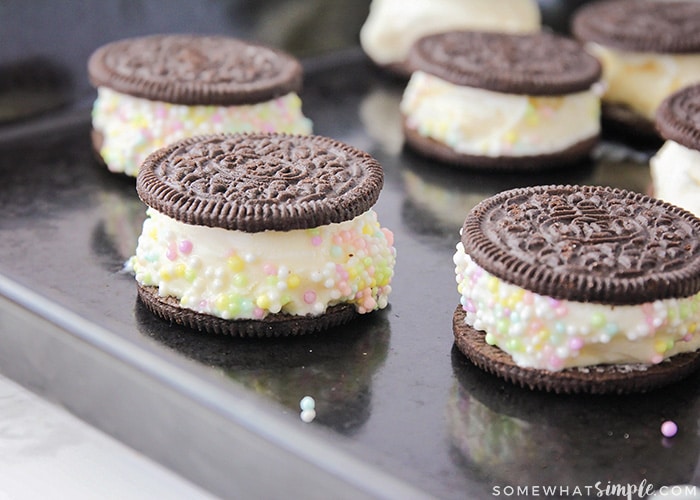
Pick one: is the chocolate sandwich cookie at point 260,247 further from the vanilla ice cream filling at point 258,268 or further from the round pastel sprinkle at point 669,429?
the round pastel sprinkle at point 669,429

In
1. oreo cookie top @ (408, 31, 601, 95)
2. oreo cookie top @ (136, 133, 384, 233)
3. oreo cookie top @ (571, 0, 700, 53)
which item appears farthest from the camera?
oreo cookie top @ (571, 0, 700, 53)

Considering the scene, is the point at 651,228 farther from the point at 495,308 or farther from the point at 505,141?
the point at 505,141

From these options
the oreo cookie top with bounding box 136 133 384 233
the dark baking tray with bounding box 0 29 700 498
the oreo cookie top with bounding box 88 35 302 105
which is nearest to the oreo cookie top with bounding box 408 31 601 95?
the oreo cookie top with bounding box 88 35 302 105

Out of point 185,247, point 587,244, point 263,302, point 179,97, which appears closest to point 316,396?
point 263,302

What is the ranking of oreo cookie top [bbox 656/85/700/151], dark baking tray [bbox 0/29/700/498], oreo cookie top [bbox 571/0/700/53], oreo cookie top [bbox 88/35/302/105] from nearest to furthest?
dark baking tray [bbox 0/29/700/498], oreo cookie top [bbox 656/85/700/151], oreo cookie top [bbox 88/35/302/105], oreo cookie top [bbox 571/0/700/53]

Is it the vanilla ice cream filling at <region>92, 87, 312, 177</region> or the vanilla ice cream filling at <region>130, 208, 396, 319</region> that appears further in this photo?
the vanilla ice cream filling at <region>92, 87, 312, 177</region>

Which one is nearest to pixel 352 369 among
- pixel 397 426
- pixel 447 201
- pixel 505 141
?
pixel 397 426

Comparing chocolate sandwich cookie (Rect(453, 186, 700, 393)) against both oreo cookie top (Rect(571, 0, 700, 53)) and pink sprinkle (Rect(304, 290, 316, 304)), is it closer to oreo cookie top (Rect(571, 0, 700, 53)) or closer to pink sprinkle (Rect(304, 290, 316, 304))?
pink sprinkle (Rect(304, 290, 316, 304))
